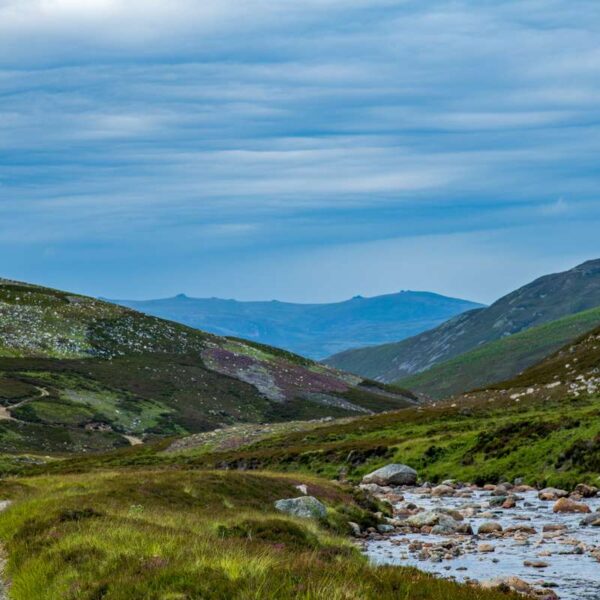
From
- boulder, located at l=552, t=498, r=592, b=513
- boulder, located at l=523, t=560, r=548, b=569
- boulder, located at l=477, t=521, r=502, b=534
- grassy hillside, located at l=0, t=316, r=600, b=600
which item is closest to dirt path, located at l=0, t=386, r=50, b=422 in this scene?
grassy hillside, located at l=0, t=316, r=600, b=600

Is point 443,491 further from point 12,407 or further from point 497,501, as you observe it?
point 12,407

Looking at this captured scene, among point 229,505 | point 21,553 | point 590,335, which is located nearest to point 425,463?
point 229,505

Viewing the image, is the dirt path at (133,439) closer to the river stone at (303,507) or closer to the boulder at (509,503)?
the boulder at (509,503)

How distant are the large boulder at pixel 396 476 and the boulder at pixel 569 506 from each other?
60.2 feet

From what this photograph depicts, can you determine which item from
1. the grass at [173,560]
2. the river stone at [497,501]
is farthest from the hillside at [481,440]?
the grass at [173,560]

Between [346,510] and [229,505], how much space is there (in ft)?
17.8

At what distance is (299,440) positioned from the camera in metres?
91.9

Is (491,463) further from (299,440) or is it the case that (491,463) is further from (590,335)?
(590,335)

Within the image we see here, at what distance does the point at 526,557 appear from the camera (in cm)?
2697

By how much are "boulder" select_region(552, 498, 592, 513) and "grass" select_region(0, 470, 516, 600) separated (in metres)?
11.7

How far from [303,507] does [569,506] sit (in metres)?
11.8

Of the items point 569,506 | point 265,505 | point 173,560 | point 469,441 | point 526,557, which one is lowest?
point 569,506

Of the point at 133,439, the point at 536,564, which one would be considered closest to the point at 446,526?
the point at 536,564

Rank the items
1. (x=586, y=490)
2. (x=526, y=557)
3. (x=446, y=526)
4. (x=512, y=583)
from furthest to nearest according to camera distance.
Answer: (x=586, y=490) < (x=446, y=526) < (x=526, y=557) < (x=512, y=583)
